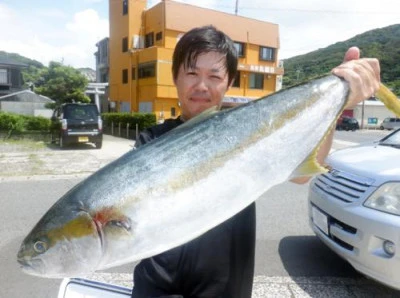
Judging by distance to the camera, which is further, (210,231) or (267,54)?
(267,54)

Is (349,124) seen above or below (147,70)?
below

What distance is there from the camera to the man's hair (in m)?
1.72

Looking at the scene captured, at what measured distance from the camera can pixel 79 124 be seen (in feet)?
52.3

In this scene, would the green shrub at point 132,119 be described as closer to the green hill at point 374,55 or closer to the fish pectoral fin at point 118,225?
the fish pectoral fin at point 118,225

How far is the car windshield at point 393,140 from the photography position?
4.39 m

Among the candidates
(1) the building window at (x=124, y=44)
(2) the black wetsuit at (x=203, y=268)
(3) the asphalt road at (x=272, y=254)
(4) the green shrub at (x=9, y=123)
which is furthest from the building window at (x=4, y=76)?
(2) the black wetsuit at (x=203, y=268)

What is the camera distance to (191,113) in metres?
1.77

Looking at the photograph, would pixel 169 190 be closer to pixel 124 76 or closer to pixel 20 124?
pixel 20 124

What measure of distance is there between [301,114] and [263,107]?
17 cm

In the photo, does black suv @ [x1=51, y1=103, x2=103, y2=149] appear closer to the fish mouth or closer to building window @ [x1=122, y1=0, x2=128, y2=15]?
the fish mouth

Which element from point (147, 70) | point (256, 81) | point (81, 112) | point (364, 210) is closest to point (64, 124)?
point (81, 112)

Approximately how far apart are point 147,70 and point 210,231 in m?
30.6

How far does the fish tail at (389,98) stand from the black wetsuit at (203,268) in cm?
81

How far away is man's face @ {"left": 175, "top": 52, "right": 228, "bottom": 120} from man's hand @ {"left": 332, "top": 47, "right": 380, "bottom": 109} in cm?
50
